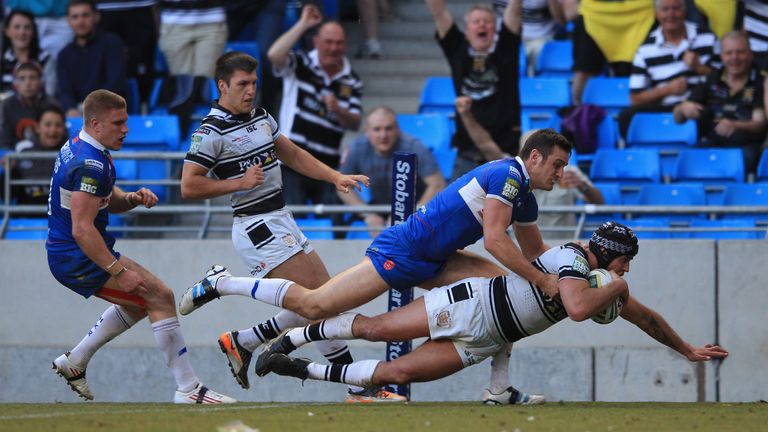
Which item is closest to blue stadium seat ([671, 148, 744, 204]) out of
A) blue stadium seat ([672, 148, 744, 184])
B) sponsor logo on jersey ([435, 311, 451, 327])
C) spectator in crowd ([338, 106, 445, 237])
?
blue stadium seat ([672, 148, 744, 184])

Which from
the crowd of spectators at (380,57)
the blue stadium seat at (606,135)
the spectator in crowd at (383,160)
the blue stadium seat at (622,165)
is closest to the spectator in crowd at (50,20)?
the crowd of spectators at (380,57)

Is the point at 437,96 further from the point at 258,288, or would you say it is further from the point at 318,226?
the point at 258,288

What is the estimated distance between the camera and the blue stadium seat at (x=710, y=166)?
12.0 metres

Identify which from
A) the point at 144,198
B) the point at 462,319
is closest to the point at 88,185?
the point at 144,198

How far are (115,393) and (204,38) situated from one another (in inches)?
158

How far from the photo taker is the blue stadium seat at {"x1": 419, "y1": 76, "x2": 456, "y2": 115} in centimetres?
1369

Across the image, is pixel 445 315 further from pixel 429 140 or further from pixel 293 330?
pixel 429 140

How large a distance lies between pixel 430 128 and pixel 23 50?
444 centimetres

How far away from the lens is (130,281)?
27.5ft

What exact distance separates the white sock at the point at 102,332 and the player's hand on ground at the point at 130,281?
36cm

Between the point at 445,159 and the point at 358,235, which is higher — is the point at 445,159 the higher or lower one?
the higher one

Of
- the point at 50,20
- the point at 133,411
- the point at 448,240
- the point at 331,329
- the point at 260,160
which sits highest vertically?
the point at 50,20

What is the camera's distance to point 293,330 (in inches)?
332

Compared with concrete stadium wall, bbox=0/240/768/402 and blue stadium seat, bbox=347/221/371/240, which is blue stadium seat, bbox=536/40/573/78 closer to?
blue stadium seat, bbox=347/221/371/240
